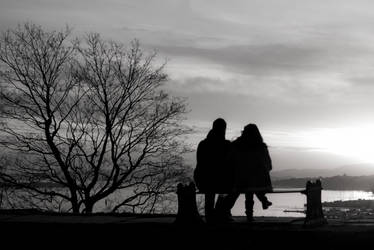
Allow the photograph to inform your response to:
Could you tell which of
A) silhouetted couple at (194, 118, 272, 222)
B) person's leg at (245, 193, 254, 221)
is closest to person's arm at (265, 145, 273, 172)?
silhouetted couple at (194, 118, 272, 222)

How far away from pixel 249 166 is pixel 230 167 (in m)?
0.35

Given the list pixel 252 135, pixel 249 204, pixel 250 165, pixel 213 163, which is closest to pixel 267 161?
pixel 250 165

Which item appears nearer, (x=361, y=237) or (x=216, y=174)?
(x=361, y=237)

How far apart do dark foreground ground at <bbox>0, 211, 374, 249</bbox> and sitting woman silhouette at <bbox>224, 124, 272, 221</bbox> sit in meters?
0.55

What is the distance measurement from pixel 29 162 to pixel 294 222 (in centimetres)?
2237

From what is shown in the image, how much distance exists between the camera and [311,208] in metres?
9.78

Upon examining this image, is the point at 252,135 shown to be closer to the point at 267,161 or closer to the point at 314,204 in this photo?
the point at 267,161

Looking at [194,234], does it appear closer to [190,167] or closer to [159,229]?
[159,229]

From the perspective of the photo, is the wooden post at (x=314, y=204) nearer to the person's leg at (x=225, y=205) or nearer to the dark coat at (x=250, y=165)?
the dark coat at (x=250, y=165)

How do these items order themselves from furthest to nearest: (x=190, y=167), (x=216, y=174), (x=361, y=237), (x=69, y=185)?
(x=190, y=167), (x=69, y=185), (x=216, y=174), (x=361, y=237)

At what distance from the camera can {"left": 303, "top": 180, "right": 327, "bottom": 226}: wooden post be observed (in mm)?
9656

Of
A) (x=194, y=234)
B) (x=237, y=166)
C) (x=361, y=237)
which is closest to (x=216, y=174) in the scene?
(x=237, y=166)

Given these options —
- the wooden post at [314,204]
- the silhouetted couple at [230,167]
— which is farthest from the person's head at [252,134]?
the wooden post at [314,204]

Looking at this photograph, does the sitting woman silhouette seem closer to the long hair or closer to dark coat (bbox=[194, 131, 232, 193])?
the long hair
